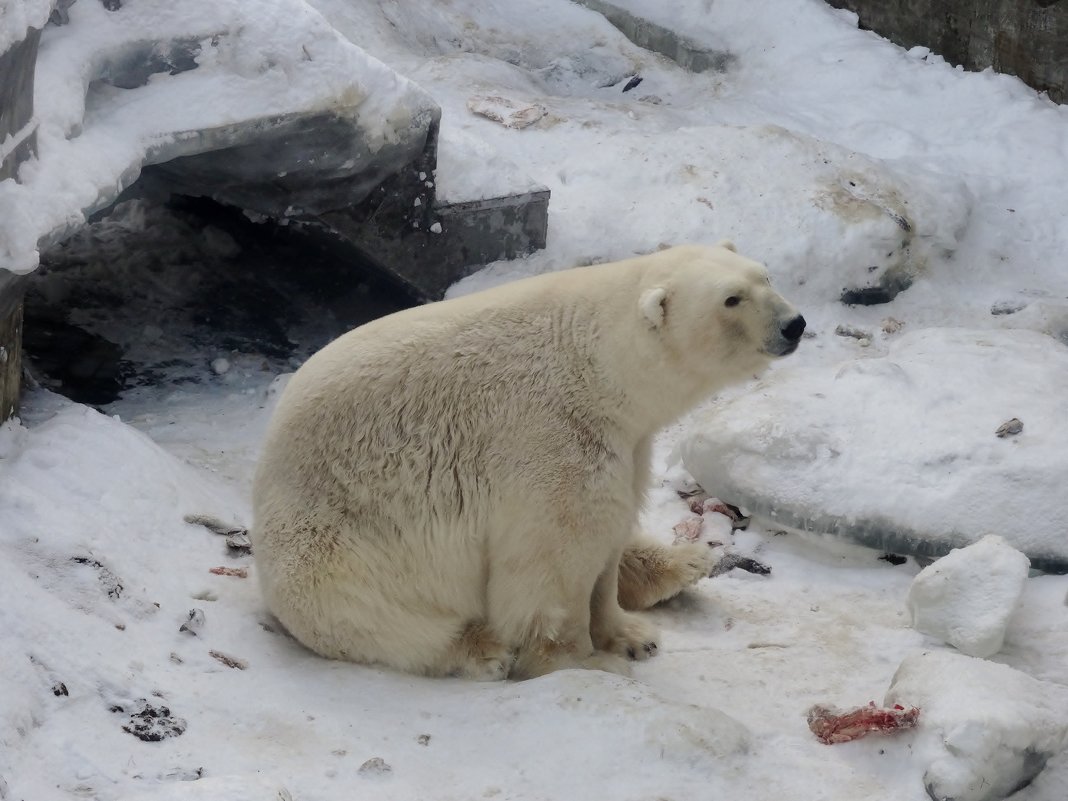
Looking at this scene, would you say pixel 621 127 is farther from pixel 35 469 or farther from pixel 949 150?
pixel 35 469

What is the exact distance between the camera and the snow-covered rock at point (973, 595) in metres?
4.77

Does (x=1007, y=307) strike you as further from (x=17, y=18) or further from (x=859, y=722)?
(x=17, y=18)

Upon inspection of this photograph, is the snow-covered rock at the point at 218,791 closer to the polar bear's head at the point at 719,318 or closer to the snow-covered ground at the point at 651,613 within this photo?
the snow-covered ground at the point at 651,613

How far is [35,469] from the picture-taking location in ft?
15.8

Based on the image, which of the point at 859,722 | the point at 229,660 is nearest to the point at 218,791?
the point at 229,660

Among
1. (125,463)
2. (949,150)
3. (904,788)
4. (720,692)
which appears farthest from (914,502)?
(949,150)

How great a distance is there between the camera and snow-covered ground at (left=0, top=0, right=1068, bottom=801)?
383 centimetres

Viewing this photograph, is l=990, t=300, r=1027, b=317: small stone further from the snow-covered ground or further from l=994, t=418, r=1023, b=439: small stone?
l=994, t=418, r=1023, b=439: small stone

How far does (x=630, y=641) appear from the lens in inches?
195

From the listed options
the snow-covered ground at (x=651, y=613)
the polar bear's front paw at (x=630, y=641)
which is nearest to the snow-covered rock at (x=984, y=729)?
the snow-covered ground at (x=651, y=613)

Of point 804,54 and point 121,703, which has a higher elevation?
point 804,54

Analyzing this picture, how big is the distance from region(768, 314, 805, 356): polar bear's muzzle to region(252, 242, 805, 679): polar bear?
0.01 m

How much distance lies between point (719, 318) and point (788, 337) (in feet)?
0.83

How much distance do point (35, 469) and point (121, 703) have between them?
1316 millimetres
